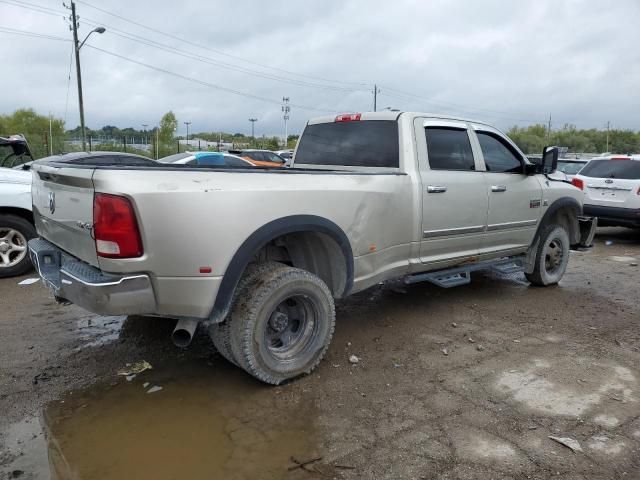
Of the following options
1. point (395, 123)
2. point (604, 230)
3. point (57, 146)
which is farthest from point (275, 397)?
point (57, 146)

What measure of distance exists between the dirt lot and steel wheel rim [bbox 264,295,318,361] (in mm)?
228

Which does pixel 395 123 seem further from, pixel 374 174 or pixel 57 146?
pixel 57 146

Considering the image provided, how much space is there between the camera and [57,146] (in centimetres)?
2817

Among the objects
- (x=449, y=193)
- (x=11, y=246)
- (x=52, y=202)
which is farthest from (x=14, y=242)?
(x=449, y=193)

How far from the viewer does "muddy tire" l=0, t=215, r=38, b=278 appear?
6.14 metres

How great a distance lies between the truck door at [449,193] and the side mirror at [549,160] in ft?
3.23

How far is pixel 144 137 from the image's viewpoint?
36.5 metres

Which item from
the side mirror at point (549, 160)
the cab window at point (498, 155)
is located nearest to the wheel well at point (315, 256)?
the cab window at point (498, 155)

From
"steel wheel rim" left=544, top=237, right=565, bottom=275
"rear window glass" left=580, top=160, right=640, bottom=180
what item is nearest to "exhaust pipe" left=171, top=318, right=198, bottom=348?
"steel wheel rim" left=544, top=237, right=565, bottom=275

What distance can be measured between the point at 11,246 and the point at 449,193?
5223 mm

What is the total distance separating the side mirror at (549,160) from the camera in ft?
17.7

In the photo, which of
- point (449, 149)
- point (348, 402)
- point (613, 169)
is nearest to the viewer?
point (348, 402)

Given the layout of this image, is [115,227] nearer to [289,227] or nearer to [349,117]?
[289,227]

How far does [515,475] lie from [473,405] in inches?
28.4
